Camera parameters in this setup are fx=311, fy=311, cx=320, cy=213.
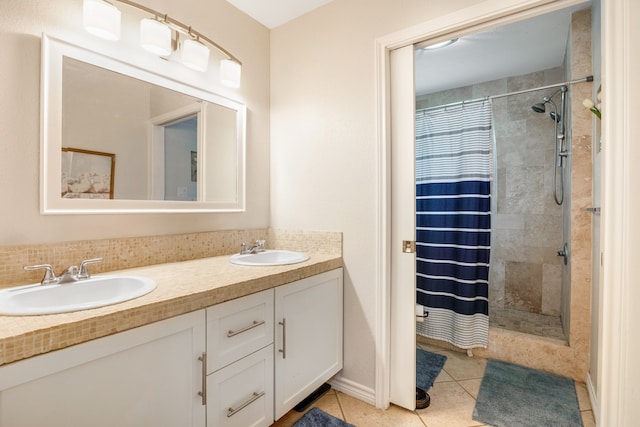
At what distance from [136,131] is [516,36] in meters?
2.49

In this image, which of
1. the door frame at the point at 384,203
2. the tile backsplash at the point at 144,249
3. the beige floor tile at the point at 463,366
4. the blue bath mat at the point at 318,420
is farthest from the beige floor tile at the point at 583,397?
the tile backsplash at the point at 144,249

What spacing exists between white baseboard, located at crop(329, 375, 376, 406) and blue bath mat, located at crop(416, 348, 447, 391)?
367mm

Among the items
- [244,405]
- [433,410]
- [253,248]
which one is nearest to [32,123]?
[253,248]

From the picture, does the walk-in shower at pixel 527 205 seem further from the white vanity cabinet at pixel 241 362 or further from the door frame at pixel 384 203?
the white vanity cabinet at pixel 241 362

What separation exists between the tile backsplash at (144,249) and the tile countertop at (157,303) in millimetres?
69

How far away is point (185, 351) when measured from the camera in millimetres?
1045

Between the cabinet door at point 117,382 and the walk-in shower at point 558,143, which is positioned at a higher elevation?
the walk-in shower at point 558,143

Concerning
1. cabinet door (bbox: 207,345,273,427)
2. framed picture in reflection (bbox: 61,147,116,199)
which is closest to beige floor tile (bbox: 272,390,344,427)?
cabinet door (bbox: 207,345,273,427)

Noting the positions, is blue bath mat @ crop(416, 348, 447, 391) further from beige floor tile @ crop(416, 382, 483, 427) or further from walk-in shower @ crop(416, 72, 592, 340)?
walk-in shower @ crop(416, 72, 592, 340)

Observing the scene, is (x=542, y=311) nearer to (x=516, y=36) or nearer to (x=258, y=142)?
(x=516, y=36)

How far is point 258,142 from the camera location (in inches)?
83.7

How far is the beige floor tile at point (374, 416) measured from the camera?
1587 mm

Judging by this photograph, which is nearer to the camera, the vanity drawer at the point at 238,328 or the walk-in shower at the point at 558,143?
the vanity drawer at the point at 238,328

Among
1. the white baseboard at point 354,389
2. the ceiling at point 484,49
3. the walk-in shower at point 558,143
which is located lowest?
the white baseboard at point 354,389
